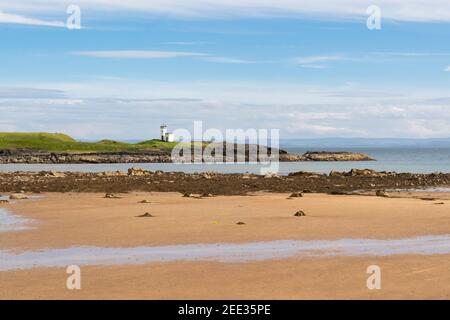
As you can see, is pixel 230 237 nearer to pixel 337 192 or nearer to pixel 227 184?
pixel 337 192

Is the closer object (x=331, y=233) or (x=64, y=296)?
(x=64, y=296)

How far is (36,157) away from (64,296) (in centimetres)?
13358

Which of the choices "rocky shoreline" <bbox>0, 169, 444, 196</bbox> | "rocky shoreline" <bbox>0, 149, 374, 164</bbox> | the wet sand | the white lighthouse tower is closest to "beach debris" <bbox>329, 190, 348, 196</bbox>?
"rocky shoreline" <bbox>0, 169, 444, 196</bbox>

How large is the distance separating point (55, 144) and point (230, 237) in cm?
15580

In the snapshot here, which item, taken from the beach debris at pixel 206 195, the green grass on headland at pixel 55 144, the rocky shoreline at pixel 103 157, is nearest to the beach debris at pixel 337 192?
the beach debris at pixel 206 195

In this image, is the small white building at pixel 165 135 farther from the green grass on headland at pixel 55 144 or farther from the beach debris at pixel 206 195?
the beach debris at pixel 206 195

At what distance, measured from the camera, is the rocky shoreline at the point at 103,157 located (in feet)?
446

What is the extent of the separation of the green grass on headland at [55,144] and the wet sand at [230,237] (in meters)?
127

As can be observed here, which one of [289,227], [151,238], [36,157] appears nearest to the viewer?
[151,238]

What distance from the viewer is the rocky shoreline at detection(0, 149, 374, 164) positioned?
13588 centimetres
